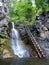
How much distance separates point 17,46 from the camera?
1545 inches

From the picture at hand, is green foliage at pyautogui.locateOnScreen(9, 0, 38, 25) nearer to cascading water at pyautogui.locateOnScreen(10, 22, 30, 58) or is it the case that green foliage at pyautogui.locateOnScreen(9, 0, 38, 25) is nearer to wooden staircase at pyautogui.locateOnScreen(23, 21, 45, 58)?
cascading water at pyautogui.locateOnScreen(10, 22, 30, 58)

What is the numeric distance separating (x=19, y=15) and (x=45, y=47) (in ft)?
101

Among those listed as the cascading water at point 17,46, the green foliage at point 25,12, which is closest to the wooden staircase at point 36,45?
the cascading water at point 17,46

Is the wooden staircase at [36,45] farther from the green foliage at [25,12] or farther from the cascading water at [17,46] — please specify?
the green foliage at [25,12]

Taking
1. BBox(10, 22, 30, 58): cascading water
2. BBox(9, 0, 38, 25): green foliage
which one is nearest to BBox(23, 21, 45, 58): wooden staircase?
BBox(10, 22, 30, 58): cascading water

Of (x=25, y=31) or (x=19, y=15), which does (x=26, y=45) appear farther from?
(x=19, y=15)

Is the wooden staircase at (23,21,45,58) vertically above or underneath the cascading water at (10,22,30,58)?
above

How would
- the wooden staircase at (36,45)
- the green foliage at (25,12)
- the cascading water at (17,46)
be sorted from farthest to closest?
the green foliage at (25,12) → the cascading water at (17,46) → the wooden staircase at (36,45)

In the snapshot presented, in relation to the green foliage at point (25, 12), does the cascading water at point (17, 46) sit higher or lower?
higher

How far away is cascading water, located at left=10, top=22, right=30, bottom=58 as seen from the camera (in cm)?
3606

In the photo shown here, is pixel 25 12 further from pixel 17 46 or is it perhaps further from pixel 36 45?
pixel 36 45

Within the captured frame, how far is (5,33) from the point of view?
134ft

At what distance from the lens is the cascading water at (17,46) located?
36062 mm

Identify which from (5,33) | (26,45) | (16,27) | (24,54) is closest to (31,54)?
(24,54)
